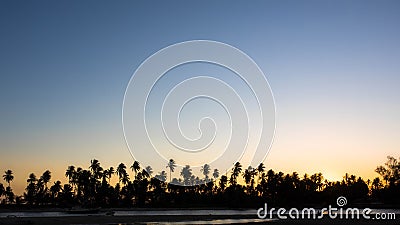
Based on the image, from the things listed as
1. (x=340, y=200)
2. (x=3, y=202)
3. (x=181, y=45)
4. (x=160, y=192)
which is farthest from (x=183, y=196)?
(x=181, y=45)

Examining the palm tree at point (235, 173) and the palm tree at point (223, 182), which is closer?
the palm tree at point (223, 182)

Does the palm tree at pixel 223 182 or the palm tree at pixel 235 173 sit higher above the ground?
the palm tree at pixel 235 173

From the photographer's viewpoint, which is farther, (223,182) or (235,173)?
(235,173)

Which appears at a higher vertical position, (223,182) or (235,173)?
(235,173)

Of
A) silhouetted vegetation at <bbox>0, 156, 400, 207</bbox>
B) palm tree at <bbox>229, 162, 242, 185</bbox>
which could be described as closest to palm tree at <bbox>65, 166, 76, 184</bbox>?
silhouetted vegetation at <bbox>0, 156, 400, 207</bbox>

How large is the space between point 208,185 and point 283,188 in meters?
27.9

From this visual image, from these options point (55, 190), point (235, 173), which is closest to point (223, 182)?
point (235, 173)

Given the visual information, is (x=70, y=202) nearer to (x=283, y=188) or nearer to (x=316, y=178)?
(x=283, y=188)

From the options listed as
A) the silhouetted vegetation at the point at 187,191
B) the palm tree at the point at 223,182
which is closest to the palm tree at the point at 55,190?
the silhouetted vegetation at the point at 187,191

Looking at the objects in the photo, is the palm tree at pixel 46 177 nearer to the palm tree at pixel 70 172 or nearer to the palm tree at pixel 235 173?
the palm tree at pixel 70 172

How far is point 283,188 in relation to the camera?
147500 mm

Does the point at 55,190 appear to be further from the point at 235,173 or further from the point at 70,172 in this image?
the point at 235,173

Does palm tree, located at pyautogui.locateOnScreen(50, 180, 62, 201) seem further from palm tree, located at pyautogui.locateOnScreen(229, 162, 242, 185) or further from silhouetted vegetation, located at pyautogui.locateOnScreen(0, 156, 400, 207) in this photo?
palm tree, located at pyautogui.locateOnScreen(229, 162, 242, 185)

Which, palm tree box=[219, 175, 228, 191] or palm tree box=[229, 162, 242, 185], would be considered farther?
palm tree box=[229, 162, 242, 185]
